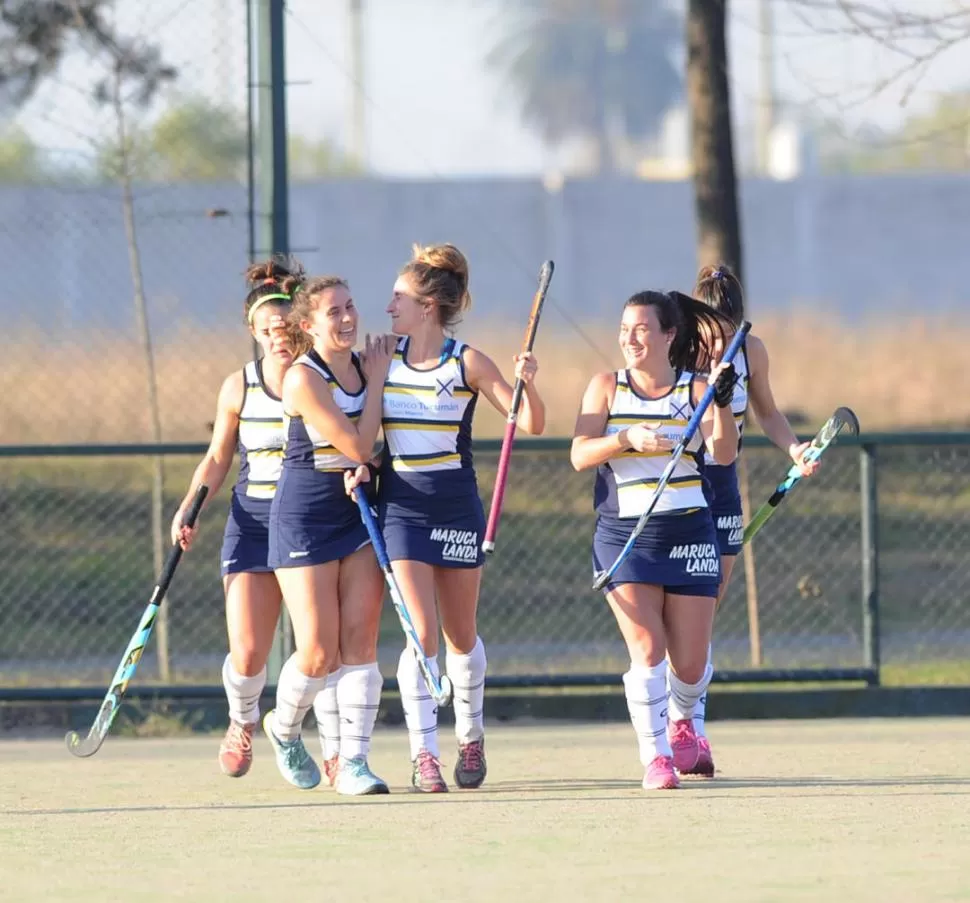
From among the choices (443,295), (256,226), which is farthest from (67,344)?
(443,295)

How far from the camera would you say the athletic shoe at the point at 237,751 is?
7367 mm

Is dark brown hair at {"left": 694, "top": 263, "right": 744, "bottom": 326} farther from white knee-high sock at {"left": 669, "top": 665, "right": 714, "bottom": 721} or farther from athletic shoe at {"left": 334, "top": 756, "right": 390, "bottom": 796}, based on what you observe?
athletic shoe at {"left": 334, "top": 756, "right": 390, "bottom": 796}

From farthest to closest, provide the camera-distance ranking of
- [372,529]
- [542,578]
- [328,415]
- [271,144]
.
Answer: [542,578]
[271,144]
[372,529]
[328,415]

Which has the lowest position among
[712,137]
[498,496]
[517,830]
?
[517,830]

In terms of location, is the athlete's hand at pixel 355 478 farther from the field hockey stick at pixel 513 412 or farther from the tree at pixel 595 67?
the tree at pixel 595 67

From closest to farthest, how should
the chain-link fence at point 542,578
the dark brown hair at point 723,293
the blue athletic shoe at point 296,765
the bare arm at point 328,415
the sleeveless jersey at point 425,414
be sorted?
1. the bare arm at point 328,415
2. the sleeveless jersey at point 425,414
3. the blue athletic shoe at point 296,765
4. the dark brown hair at point 723,293
5. the chain-link fence at point 542,578

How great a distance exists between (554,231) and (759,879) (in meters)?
26.9

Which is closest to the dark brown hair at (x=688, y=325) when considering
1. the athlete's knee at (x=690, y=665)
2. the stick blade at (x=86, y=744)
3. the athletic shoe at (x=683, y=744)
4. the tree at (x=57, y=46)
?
the athlete's knee at (x=690, y=665)

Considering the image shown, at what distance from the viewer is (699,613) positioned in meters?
7.14

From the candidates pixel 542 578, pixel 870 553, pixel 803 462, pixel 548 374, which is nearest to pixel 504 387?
pixel 803 462

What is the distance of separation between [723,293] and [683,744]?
1683 mm

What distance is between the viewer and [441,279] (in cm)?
711

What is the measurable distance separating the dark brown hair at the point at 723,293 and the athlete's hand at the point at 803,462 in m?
0.55

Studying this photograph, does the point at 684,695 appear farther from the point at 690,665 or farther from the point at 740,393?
the point at 740,393
